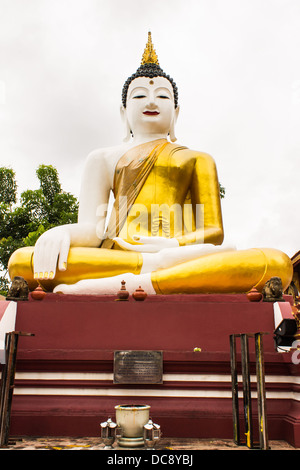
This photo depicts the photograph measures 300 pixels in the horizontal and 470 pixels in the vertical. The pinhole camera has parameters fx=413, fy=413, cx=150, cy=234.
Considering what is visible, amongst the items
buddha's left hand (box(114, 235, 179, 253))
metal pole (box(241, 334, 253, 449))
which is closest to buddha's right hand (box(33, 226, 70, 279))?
buddha's left hand (box(114, 235, 179, 253))

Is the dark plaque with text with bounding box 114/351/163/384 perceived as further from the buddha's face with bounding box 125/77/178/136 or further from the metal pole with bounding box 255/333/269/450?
the buddha's face with bounding box 125/77/178/136

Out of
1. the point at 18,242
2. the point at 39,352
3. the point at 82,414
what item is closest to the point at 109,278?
the point at 39,352

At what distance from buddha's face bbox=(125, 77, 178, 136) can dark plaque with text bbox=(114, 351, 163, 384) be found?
421 centimetres

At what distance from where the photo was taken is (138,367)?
13.0 feet

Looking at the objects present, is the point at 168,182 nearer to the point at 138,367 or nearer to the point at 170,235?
the point at 170,235

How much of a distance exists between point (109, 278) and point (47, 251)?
849mm

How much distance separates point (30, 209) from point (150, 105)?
993cm

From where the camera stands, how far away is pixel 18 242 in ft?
48.2

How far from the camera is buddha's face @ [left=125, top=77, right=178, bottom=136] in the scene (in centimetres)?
692

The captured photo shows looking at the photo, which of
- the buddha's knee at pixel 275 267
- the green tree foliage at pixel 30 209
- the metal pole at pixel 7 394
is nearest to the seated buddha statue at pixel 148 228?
the buddha's knee at pixel 275 267

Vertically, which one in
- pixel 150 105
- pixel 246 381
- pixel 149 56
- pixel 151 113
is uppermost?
pixel 149 56

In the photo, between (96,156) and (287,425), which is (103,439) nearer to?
(287,425)

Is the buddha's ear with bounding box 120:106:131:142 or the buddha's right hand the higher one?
the buddha's ear with bounding box 120:106:131:142

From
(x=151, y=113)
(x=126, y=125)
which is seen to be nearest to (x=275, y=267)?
(x=151, y=113)
